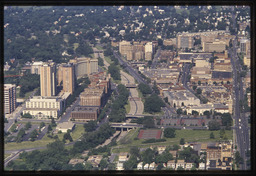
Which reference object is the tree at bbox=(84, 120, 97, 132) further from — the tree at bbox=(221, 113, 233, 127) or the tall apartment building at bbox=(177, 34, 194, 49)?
the tall apartment building at bbox=(177, 34, 194, 49)

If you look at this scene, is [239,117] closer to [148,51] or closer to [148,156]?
[148,156]

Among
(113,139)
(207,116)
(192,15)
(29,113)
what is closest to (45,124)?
(29,113)

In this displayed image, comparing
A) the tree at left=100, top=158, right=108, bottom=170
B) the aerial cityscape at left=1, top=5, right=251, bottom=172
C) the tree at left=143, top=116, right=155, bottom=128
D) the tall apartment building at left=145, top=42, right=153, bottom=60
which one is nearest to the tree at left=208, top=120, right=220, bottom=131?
the aerial cityscape at left=1, top=5, right=251, bottom=172

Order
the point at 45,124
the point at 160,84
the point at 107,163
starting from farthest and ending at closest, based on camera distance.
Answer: the point at 160,84 < the point at 45,124 < the point at 107,163

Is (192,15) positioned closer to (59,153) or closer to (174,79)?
(174,79)

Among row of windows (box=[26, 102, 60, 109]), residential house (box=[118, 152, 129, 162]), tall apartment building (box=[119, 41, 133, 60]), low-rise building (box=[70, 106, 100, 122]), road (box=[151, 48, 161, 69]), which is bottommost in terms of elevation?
residential house (box=[118, 152, 129, 162])
